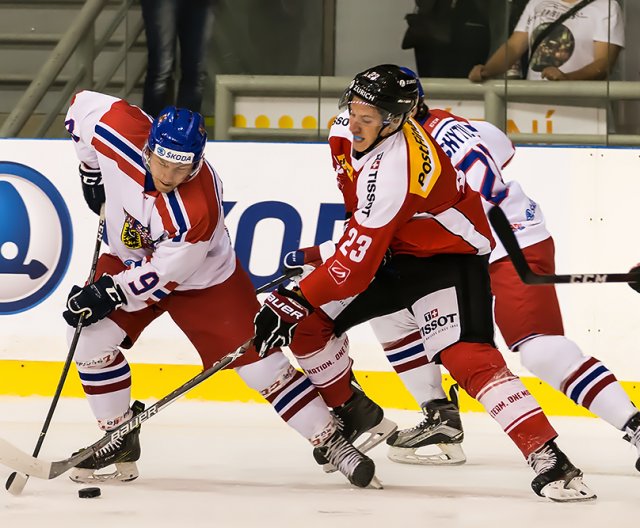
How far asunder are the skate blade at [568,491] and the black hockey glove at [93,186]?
1.41 m

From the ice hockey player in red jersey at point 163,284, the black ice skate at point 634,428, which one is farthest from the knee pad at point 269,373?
the black ice skate at point 634,428

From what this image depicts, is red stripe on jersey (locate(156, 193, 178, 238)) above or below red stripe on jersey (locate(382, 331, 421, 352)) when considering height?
above

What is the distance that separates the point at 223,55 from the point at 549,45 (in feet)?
4.05

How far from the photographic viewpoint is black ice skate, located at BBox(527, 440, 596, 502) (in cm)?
300

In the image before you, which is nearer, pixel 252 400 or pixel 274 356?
pixel 274 356

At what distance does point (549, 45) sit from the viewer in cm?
479

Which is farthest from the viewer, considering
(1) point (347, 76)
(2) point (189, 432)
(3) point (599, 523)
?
(1) point (347, 76)

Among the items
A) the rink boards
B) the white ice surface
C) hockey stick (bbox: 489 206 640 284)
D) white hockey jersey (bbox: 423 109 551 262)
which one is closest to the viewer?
hockey stick (bbox: 489 206 640 284)

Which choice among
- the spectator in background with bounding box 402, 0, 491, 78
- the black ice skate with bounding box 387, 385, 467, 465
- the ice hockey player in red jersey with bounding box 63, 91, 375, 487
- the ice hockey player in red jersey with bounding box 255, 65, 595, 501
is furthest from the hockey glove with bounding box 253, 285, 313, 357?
the spectator in background with bounding box 402, 0, 491, 78

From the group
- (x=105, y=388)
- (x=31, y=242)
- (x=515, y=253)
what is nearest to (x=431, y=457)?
(x=105, y=388)

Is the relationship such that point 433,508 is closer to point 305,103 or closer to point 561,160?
point 561,160

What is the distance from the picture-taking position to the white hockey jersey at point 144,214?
121 inches

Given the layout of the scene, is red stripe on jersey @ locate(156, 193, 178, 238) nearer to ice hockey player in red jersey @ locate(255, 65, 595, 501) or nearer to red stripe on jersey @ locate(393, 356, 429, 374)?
ice hockey player in red jersey @ locate(255, 65, 595, 501)

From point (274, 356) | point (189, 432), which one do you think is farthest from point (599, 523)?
point (189, 432)
